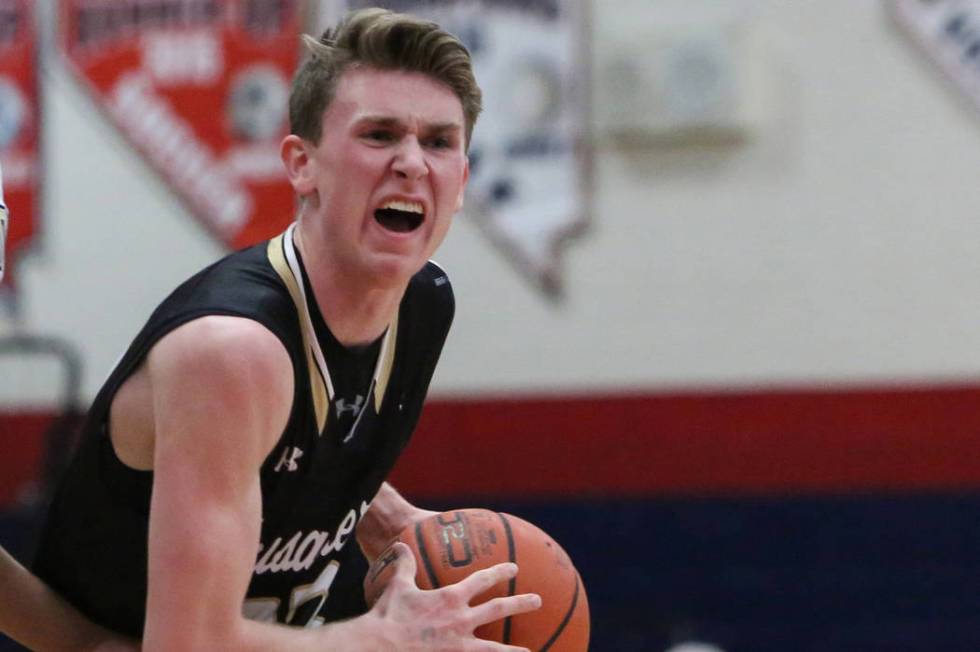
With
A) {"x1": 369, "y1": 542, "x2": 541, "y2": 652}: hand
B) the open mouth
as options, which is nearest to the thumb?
{"x1": 369, "y1": 542, "x2": 541, "y2": 652}: hand

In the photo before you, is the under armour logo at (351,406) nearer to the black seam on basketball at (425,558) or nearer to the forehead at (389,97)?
the black seam on basketball at (425,558)

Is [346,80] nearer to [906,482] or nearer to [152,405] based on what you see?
[152,405]

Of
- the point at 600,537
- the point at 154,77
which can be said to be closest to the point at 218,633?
the point at 600,537

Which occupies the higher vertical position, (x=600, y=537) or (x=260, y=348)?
(x=260, y=348)

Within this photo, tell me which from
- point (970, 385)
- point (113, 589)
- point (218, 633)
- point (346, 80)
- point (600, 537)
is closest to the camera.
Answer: point (218, 633)

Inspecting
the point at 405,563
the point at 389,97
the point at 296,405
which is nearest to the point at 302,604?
the point at 405,563

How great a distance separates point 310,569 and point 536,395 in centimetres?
323

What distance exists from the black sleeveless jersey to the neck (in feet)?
0.08

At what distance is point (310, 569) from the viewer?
107 inches

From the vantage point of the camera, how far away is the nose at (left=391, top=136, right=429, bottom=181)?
2.38 meters

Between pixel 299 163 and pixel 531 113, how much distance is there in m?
3.38

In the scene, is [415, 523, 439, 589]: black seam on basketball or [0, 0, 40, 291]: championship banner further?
[0, 0, 40, 291]: championship banner

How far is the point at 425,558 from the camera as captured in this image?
8.75 feet

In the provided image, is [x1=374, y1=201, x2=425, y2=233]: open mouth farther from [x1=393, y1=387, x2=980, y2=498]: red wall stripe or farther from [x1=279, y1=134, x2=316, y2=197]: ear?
[x1=393, y1=387, x2=980, y2=498]: red wall stripe
